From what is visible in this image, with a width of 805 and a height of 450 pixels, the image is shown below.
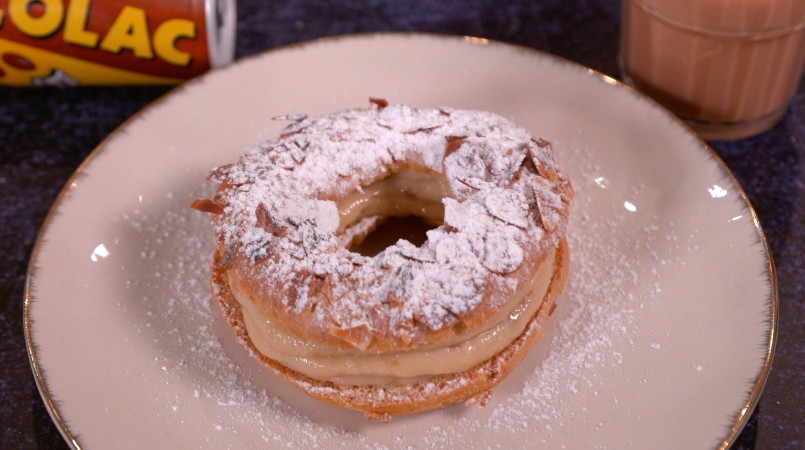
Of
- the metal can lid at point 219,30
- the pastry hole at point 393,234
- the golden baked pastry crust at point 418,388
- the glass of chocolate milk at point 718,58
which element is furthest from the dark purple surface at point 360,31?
the pastry hole at point 393,234

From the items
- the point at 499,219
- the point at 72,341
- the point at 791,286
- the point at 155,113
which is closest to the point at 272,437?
the point at 72,341

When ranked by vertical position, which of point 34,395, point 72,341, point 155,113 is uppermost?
point 155,113

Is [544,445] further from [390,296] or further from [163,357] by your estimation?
[163,357]

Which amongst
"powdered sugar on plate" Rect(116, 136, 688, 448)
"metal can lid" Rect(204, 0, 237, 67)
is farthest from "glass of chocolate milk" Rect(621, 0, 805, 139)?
"metal can lid" Rect(204, 0, 237, 67)

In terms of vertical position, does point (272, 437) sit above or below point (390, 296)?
below

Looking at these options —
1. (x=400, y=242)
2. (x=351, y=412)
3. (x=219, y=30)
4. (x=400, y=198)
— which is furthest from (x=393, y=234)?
(x=219, y=30)

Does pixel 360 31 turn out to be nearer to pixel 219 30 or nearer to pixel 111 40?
pixel 219 30
